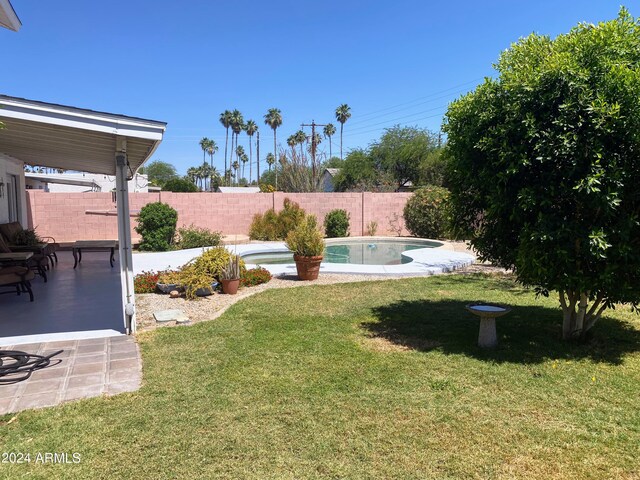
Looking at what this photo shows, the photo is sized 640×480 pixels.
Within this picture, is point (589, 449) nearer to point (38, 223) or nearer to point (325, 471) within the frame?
point (325, 471)

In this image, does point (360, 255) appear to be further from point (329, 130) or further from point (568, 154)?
point (329, 130)

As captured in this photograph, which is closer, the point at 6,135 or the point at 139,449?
the point at 139,449

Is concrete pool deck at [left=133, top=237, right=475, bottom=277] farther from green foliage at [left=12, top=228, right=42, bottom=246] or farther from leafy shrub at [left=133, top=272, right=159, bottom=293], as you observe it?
green foliage at [left=12, top=228, right=42, bottom=246]

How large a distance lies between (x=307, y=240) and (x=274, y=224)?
926 cm

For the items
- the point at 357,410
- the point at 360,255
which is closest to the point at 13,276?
the point at 357,410

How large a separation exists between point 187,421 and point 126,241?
3113 millimetres

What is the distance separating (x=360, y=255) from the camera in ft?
53.5

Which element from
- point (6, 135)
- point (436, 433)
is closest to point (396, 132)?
point (6, 135)

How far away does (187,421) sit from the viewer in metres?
3.49

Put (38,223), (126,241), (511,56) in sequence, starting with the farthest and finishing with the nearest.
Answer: (38,223) → (126,241) → (511,56)

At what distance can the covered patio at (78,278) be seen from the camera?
514cm

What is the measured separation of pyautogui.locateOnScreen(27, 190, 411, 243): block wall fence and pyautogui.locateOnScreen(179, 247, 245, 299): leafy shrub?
8.22m

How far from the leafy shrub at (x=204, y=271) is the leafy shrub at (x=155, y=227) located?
6926 millimetres

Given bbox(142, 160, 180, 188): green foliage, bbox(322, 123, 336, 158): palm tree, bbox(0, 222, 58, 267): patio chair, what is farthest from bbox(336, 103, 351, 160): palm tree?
bbox(0, 222, 58, 267): patio chair
